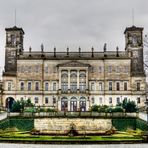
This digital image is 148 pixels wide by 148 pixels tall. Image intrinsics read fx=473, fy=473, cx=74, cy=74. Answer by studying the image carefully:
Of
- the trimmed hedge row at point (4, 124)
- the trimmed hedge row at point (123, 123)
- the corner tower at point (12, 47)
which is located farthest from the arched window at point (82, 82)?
the trimmed hedge row at point (4, 124)

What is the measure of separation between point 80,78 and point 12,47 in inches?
525

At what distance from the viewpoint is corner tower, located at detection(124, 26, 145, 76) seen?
259 ft

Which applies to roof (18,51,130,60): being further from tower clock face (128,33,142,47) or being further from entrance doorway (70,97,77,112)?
entrance doorway (70,97,77,112)

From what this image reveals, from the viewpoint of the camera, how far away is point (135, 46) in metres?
79.7

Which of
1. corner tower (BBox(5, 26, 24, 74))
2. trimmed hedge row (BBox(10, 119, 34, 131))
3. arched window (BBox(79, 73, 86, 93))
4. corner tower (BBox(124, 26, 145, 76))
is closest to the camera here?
trimmed hedge row (BBox(10, 119, 34, 131))

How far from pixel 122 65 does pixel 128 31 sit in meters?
6.26

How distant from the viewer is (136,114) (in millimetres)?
57812

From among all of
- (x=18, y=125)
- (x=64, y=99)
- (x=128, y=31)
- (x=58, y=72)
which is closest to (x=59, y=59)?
(x=58, y=72)

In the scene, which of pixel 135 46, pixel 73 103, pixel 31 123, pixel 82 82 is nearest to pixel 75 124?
pixel 31 123

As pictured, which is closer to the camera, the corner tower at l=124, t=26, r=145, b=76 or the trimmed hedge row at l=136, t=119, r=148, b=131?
the trimmed hedge row at l=136, t=119, r=148, b=131

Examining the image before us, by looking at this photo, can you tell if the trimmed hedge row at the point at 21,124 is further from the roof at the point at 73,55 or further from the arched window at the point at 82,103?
the roof at the point at 73,55

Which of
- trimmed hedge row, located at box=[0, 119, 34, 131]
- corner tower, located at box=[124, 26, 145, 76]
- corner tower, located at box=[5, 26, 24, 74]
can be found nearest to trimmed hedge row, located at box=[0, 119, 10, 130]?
trimmed hedge row, located at box=[0, 119, 34, 131]

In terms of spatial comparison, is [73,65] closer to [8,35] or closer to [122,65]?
[122,65]

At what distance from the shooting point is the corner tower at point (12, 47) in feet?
262
